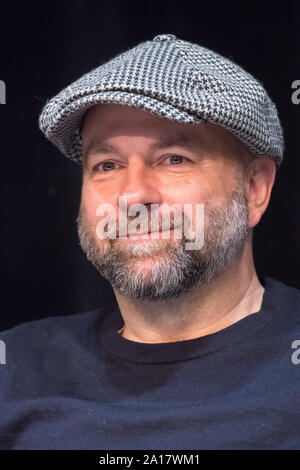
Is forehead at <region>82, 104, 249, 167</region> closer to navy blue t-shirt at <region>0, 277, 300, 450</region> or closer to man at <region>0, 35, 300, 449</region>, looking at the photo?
man at <region>0, 35, 300, 449</region>

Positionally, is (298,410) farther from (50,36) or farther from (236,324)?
(50,36)

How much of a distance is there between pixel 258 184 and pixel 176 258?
0.83ft

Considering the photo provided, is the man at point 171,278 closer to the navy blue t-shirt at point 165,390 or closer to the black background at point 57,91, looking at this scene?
the navy blue t-shirt at point 165,390

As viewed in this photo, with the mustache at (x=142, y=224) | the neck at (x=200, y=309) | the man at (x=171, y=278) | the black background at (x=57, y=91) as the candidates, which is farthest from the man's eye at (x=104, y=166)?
the black background at (x=57, y=91)

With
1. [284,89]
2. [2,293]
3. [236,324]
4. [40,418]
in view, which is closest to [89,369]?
[40,418]

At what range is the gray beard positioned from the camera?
123 cm

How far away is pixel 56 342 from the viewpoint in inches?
55.9

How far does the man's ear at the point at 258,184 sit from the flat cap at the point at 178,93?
38mm

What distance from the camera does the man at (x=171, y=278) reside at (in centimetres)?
115

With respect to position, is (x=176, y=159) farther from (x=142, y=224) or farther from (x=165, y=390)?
(x=165, y=390)

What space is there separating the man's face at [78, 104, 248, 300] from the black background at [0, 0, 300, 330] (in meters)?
0.43

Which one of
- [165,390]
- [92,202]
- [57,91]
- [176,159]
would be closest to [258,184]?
[176,159]

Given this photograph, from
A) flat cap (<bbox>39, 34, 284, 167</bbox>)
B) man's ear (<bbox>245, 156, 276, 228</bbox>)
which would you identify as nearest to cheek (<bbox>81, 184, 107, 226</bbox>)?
flat cap (<bbox>39, 34, 284, 167</bbox>)

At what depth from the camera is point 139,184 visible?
1.21m
